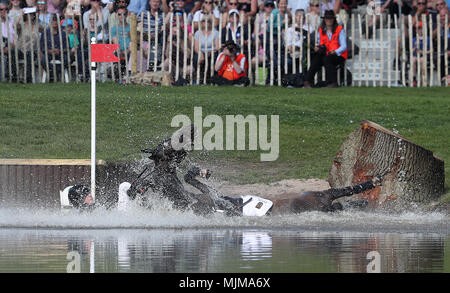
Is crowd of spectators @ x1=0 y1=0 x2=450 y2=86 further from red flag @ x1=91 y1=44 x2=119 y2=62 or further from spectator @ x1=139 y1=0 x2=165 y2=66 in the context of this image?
red flag @ x1=91 y1=44 x2=119 y2=62

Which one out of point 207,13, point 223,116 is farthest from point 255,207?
point 207,13

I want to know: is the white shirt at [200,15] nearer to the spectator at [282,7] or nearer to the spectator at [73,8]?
the spectator at [282,7]

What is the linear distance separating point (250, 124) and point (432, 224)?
8414mm

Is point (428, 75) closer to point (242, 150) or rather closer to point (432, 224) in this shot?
point (242, 150)

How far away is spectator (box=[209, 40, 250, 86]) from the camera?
28.1m

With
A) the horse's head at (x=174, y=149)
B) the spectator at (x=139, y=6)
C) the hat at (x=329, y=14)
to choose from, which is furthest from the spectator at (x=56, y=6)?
the horse's head at (x=174, y=149)

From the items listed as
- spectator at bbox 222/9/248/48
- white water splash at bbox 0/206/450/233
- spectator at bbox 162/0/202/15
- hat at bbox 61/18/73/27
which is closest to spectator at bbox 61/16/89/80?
hat at bbox 61/18/73/27

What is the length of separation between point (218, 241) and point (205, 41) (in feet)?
49.1

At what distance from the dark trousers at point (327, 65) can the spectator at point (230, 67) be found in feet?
5.26

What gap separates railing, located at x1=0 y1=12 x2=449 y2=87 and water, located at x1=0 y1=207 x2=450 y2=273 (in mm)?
10226

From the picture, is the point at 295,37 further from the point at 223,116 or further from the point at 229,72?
the point at 223,116

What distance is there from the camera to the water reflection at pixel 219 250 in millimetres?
12078

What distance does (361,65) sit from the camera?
1184 inches
